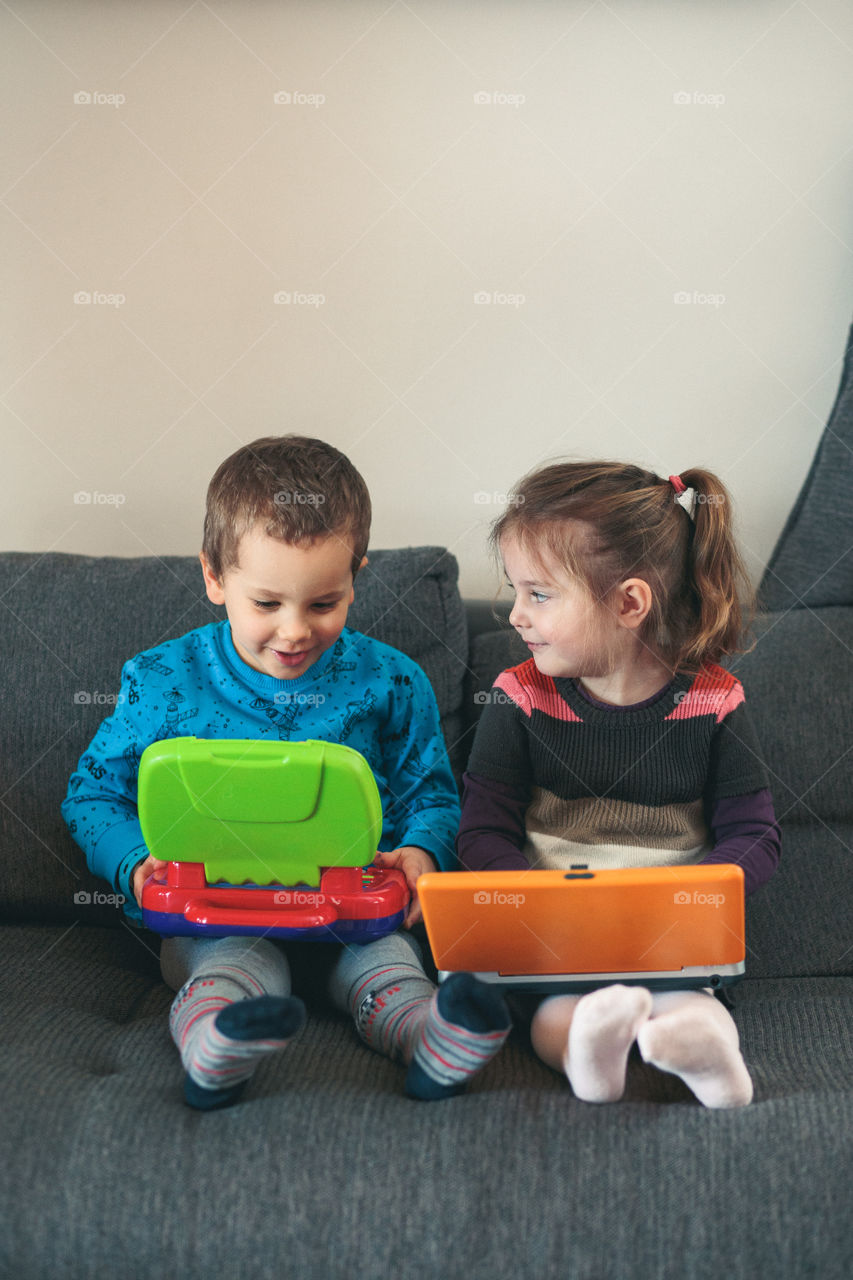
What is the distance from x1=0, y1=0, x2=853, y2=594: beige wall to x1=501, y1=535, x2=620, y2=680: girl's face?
0.63 m

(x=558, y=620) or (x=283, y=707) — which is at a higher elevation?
(x=558, y=620)

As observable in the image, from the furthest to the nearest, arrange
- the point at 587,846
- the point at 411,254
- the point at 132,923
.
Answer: the point at 411,254 → the point at 132,923 → the point at 587,846

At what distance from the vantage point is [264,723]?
1330 millimetres

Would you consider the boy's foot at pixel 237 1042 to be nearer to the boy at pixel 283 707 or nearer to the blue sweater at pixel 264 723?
the boy at pixel 283 707

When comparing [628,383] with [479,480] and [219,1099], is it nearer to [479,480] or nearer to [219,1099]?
[479,480]

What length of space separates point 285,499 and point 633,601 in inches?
17.1

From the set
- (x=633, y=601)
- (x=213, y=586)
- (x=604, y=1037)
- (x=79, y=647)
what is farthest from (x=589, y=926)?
(x=79, y=647)

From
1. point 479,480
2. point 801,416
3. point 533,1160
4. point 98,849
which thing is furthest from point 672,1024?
point 801,416

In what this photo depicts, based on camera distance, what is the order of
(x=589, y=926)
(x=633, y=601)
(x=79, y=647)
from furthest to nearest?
(x=79, y=647)
(x=633, y=601)
(x=589, y=926)

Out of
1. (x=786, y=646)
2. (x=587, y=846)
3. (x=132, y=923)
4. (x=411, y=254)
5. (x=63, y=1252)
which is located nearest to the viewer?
(x=63, y=1252)

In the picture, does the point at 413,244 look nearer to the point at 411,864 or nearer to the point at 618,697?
the point at 618,697

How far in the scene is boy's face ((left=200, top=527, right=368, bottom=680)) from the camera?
3.97ft

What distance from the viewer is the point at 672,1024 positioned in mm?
916

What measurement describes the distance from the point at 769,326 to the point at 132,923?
4.67 ft
